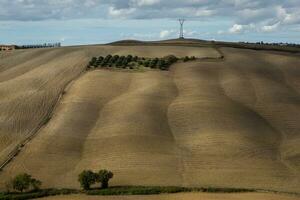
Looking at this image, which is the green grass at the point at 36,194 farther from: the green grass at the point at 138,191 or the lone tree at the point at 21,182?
the green grass at the point at 138,191

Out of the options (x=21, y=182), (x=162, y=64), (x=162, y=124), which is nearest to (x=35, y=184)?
(x=21, y=182)

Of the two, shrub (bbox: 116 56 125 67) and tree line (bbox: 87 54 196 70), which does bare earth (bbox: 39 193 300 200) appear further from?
shrub (bbox: 116 56 125 67)

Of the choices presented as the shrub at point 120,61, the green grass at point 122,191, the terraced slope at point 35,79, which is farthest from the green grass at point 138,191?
the shrub at point 120,61

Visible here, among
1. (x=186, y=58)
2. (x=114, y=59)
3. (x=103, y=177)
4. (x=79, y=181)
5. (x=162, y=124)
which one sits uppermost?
(x=186, y=58)

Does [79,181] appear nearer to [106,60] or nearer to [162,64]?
[162,64]

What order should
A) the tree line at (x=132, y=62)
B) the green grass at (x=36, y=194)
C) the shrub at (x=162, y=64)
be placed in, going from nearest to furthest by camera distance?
the green grass at (x=36, y=194) < the shrub at (x=162, y=64) < the tree line at (x=132, y=62)

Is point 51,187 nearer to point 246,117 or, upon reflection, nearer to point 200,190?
point 200,190

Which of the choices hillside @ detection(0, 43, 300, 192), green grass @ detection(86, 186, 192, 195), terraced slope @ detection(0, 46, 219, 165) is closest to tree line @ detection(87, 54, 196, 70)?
hillside @ detection(0, 43, 300, 192)
